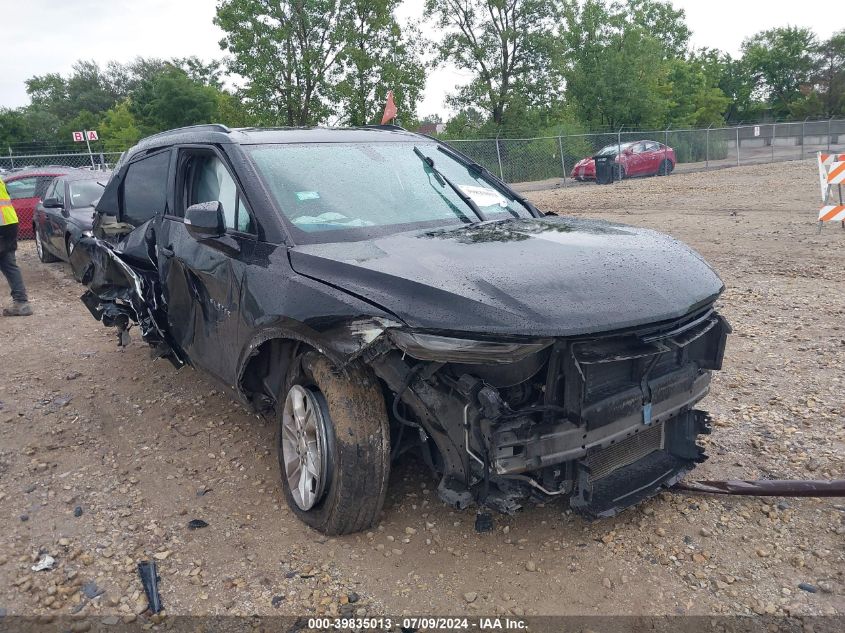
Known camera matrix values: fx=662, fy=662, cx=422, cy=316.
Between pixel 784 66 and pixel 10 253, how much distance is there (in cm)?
6293

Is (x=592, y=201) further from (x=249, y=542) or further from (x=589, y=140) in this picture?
(x=249, y=542)

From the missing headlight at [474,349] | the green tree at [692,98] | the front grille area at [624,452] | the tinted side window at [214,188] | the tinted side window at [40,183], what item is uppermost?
the green tree at [692,98]

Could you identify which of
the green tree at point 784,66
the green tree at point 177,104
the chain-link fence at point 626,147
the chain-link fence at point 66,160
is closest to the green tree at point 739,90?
the green tree at point 784,66

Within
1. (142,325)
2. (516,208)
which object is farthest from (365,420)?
(142,325)

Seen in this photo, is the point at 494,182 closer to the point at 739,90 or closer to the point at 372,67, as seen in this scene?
the point at 372,67

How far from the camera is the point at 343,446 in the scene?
2854 millimetres

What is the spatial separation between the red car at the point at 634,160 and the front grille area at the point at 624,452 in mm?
22135

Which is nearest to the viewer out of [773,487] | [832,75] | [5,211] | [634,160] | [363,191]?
[773,487]

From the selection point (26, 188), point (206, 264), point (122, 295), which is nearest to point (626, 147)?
point (26, 188)

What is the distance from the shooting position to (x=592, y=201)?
59.0ft

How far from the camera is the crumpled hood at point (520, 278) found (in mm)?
2506

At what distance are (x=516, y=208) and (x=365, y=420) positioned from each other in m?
1.98

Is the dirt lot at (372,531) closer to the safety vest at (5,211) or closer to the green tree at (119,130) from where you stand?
the safety vest at (5,211)

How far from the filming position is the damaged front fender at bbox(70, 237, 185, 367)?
4609mm
